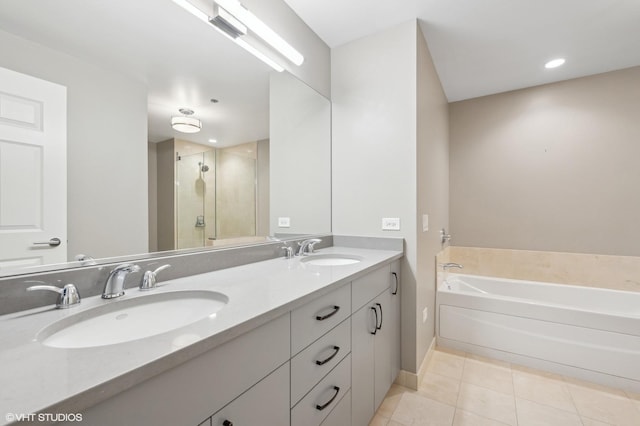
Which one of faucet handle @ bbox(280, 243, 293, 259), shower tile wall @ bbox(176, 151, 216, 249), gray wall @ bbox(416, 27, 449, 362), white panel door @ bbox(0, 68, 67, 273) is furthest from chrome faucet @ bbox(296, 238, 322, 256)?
white panel door @ bbox(0, 68, 67, 273)

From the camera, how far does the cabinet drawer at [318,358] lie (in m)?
0.87

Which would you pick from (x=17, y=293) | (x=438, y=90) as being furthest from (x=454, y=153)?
(x=17, y=293)

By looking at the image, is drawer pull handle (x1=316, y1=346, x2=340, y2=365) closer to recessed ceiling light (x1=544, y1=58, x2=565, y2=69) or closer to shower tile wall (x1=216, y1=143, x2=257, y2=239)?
shower tile wall (x1=216, y1=143, x2=257, y2=239)

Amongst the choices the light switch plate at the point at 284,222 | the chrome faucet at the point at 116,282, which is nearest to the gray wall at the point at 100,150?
the chrome faucet at the point at 116,282

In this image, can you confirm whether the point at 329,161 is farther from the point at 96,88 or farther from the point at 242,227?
the point at 96,88

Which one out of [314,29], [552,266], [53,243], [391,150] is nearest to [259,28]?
[314,29]

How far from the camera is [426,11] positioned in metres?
1.78

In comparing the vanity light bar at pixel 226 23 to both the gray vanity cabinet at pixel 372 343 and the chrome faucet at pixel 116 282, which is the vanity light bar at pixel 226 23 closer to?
the chrome faucet at pixel 116 282

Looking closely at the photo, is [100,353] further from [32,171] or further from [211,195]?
[211,195]

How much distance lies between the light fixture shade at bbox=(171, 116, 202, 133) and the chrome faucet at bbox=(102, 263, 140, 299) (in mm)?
627

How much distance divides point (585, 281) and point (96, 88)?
3901mm

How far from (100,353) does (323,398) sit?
0.80 meters

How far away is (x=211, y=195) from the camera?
4.38 ft

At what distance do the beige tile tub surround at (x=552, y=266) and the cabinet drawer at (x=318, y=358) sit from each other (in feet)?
5.80
